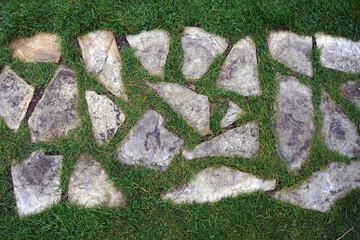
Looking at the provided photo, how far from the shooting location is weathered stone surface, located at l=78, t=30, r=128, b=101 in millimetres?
2498

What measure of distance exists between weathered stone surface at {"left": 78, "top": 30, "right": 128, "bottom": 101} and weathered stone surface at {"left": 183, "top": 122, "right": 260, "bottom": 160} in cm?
70

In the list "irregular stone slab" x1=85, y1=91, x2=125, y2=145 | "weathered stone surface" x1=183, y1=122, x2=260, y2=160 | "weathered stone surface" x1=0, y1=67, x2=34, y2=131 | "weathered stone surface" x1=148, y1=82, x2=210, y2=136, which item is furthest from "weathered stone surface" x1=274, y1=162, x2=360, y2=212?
"weathered stone surface" x1=0, y1=67, x2=34, y2=131

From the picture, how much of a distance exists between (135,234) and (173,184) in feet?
1.47

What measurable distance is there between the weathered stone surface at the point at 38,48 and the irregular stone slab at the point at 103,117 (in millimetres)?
460

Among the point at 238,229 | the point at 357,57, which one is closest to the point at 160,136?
the point at 238,229

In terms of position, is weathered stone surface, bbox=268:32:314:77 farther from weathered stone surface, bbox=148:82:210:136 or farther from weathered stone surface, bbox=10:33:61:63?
weathered stone surface, bbox=10:33:61:63

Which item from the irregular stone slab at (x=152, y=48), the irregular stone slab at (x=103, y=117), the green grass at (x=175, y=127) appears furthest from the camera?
the irregular stone slab at (x=152, y=48)

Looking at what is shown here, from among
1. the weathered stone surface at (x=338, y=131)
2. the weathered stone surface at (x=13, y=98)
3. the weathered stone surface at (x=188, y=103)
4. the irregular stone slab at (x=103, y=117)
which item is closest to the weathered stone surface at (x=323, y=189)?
the weathered stone surface at (x=338, y=131)

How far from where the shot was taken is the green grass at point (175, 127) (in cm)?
232

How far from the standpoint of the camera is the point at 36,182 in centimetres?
236

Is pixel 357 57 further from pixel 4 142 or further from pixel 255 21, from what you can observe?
pixel 4 142

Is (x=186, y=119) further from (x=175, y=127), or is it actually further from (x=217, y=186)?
(x=217, y=186)

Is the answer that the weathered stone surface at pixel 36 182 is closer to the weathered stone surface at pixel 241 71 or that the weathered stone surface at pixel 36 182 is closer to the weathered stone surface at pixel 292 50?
the weathered stone surface at pixel 241 71

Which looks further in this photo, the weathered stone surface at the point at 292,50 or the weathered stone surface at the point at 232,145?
the weathered stone surface at the point at 292,50
